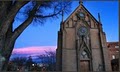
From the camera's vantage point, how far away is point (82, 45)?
21938mm

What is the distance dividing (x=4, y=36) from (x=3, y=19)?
15.1 inches

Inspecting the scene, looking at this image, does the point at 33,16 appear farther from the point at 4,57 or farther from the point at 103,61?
the point at 103,61

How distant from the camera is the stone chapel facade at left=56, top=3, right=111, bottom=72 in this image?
68.4 ft

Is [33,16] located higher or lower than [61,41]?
lower

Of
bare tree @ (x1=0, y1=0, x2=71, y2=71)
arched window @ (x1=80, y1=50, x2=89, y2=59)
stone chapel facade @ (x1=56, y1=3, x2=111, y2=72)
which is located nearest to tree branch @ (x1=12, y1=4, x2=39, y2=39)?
bare tree @ (x1=0, y1=0, x2=71, y2=71)

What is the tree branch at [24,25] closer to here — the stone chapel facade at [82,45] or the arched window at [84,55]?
the stone chapel facade at [82,45]

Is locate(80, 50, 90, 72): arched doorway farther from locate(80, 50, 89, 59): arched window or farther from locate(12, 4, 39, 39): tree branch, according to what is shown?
locate(12, 4, 39, 39): tree branch

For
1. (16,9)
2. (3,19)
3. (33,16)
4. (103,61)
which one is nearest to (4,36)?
(3,19)

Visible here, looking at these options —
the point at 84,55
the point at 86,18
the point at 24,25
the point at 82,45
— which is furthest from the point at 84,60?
the point at 24,25

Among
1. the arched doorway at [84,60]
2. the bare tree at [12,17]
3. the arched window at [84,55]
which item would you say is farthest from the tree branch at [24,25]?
the arched window at [84,55]

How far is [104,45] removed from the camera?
21953mm

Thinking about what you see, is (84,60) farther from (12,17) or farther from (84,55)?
(12,17)

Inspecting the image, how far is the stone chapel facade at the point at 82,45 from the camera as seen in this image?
68.4ft

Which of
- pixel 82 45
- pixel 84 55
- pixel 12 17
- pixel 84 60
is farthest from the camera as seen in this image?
pixel 82 45
